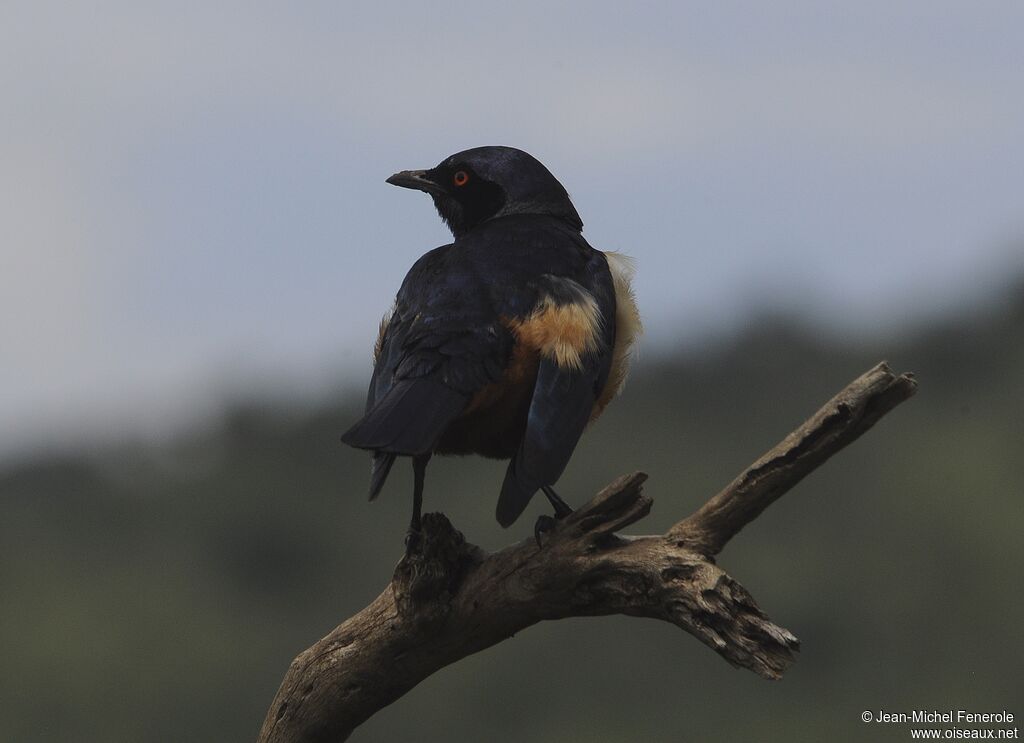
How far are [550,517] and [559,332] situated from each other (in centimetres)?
93

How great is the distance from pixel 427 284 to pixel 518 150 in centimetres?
139

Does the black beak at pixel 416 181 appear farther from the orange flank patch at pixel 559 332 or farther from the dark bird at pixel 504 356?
the orange flank patch at pixel 559 332

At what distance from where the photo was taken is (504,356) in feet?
23.2

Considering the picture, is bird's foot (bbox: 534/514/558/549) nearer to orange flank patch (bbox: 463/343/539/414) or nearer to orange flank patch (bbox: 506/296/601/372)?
orange flank patch (bbox: 463/343/539/414)

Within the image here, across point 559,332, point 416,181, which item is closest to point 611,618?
point 416,181

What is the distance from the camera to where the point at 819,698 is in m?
46.8

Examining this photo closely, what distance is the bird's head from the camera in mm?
8578

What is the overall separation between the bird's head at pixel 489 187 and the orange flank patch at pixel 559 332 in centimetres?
126

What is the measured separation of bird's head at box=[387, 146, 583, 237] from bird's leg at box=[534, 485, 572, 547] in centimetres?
184

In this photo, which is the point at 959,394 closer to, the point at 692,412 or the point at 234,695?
the point at 692,412

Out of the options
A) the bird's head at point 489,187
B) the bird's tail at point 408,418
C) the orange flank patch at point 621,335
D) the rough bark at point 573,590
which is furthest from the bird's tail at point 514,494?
the bird's head at point 489,187

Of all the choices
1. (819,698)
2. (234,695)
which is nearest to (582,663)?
(819,698)

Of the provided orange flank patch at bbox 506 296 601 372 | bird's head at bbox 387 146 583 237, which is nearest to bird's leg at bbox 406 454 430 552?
orange flank patch at bbox 506 296 601 372

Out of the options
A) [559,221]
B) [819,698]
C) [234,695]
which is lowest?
[559,221]
